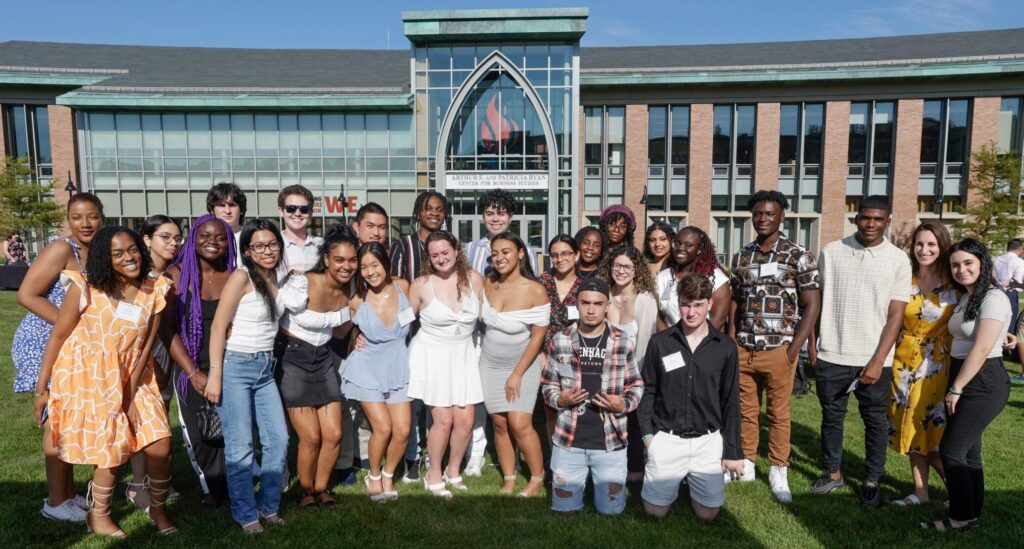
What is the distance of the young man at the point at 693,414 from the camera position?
3.98 m

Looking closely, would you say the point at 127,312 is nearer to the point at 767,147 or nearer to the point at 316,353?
the point at 316,353

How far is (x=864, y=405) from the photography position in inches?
167

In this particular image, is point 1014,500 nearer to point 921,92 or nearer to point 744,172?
point 744,172

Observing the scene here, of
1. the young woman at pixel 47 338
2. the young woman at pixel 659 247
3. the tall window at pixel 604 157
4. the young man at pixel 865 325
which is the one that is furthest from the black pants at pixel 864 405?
the tall window at pixel 604 157

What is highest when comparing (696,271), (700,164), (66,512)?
(700,164)

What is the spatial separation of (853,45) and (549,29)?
21.1 metres

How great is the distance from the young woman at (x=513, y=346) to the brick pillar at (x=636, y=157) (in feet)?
80.6

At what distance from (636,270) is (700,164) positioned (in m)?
26.1

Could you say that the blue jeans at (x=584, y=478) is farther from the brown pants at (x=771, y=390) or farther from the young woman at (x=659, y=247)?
the young woman at (x=659, y=247)

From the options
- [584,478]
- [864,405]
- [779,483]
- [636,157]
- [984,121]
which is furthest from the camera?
[636,157]

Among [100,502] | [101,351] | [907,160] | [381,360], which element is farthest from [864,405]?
[907,160]

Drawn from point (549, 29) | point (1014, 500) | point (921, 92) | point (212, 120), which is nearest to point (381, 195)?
point (212, 120)

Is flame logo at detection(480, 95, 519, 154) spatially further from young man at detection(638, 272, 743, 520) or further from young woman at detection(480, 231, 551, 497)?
young man at detection(638, 272, 743, 520)

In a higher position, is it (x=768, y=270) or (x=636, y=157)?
(x=636, y=157)
